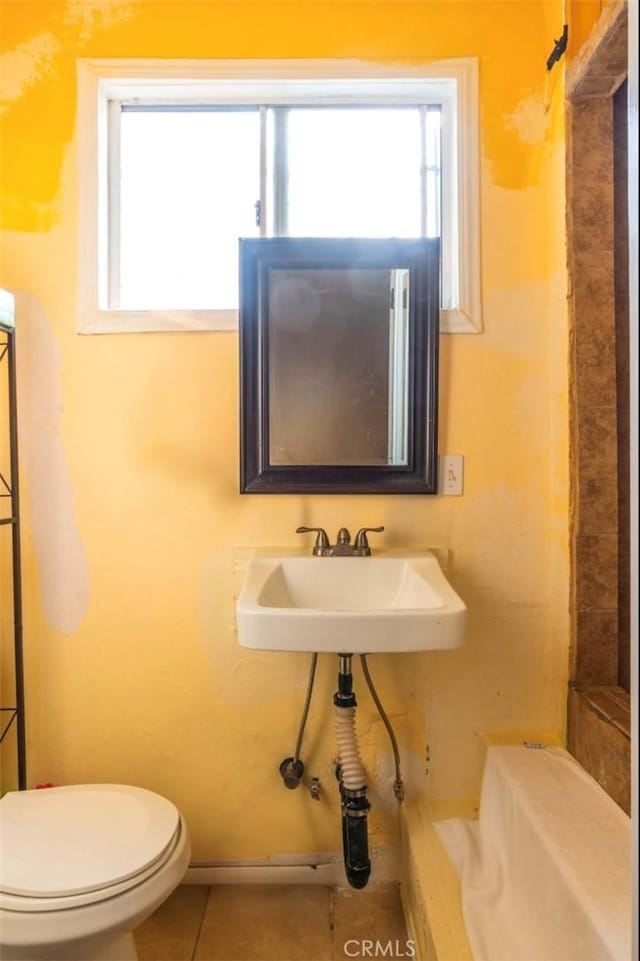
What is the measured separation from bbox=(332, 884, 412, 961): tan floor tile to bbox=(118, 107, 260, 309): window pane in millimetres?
1647

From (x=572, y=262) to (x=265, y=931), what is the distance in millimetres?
1815

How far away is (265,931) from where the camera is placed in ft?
4.58

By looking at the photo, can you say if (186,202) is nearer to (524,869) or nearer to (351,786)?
(351,786)

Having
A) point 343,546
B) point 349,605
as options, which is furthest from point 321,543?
point 349,605

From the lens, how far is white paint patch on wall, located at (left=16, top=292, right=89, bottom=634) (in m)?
1.54

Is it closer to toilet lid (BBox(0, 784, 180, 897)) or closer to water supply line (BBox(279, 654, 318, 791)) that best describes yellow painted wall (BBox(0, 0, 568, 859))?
water supply line (BBox(279, 654, 318, 791))

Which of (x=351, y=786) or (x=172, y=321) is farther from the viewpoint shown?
(x=172, y=321)

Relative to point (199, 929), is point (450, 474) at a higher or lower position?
higher

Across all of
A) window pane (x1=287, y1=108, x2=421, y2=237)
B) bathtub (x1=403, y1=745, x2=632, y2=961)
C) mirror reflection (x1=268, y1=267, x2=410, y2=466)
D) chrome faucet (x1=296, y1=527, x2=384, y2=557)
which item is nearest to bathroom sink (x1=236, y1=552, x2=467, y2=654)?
chrome faucet (x1=296, y1=527, x2=384, y2=557)

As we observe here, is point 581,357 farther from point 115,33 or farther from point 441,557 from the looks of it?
point 115,33

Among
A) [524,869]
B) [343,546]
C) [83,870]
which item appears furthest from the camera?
[343,546]

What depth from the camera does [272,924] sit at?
1.41 meters

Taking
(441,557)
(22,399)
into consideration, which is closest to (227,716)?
(441,557)

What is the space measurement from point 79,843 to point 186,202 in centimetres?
161
